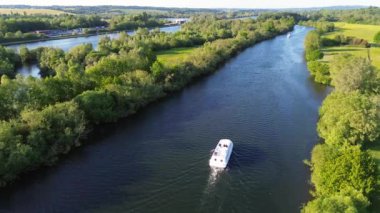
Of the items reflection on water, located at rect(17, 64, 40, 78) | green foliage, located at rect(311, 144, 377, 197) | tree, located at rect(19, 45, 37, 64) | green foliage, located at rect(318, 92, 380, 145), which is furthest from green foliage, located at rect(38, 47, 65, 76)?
green foliage, located at rect(311, 144, 377, 197)

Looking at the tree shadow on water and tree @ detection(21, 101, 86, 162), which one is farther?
tree @ detection(21, 101, 86, 162)

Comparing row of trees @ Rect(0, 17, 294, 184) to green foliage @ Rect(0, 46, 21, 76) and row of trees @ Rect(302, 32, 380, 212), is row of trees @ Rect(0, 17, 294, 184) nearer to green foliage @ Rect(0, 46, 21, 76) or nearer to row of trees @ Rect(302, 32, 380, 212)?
green foliage @ Rect(0, 46, 21, 76)

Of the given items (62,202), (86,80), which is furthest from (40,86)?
(62,202)

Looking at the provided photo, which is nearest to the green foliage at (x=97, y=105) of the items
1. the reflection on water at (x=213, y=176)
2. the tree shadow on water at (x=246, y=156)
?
the tree shadow on water at (x=246, y=156)

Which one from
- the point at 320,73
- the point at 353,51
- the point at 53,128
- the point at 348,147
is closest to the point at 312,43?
the point at 353,51

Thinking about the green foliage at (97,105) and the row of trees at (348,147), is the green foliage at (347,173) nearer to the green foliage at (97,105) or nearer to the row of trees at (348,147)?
the row of trees at (348,147)

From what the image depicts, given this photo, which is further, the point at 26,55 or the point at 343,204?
the point at 26,55

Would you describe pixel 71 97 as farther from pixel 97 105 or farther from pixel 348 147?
pixel 348 147
